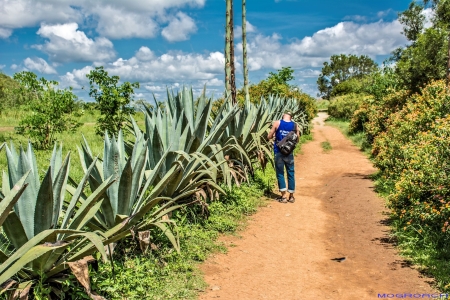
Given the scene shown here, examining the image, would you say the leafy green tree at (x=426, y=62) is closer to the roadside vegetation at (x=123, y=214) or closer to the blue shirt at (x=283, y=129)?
the blue shirt at (x=283, y=129)

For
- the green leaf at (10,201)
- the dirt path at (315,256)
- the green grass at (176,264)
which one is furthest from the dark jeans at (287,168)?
the green leaf at (10,201)

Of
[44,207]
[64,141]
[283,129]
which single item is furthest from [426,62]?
[44,207]

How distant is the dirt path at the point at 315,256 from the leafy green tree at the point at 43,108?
6.52 m

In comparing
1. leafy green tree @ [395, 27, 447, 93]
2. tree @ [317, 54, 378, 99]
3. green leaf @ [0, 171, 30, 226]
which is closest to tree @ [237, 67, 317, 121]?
leafy green tree @ [395, 27, 447, 93]

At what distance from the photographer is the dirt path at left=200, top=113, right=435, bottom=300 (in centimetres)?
405

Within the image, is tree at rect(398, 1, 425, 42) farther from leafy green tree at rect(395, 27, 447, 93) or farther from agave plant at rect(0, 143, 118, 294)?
agave plant at rect(0, 143, 118, 294)

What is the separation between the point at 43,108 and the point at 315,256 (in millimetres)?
8290

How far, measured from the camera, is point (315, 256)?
197 inches

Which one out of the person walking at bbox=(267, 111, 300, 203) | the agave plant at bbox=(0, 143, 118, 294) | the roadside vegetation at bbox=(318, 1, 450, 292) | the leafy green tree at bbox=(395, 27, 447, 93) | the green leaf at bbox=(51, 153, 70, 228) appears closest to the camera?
the agave plant at bbox=(0, 143, 118, 294)

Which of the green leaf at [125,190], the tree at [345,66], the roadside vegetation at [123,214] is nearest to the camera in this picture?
the roadside vegetation at [123,214]

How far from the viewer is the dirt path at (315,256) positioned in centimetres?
405

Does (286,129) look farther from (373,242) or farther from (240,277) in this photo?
(240,277)

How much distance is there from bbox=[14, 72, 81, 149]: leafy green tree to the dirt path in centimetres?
652

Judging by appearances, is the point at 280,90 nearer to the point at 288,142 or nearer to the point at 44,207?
the point at 288,142
